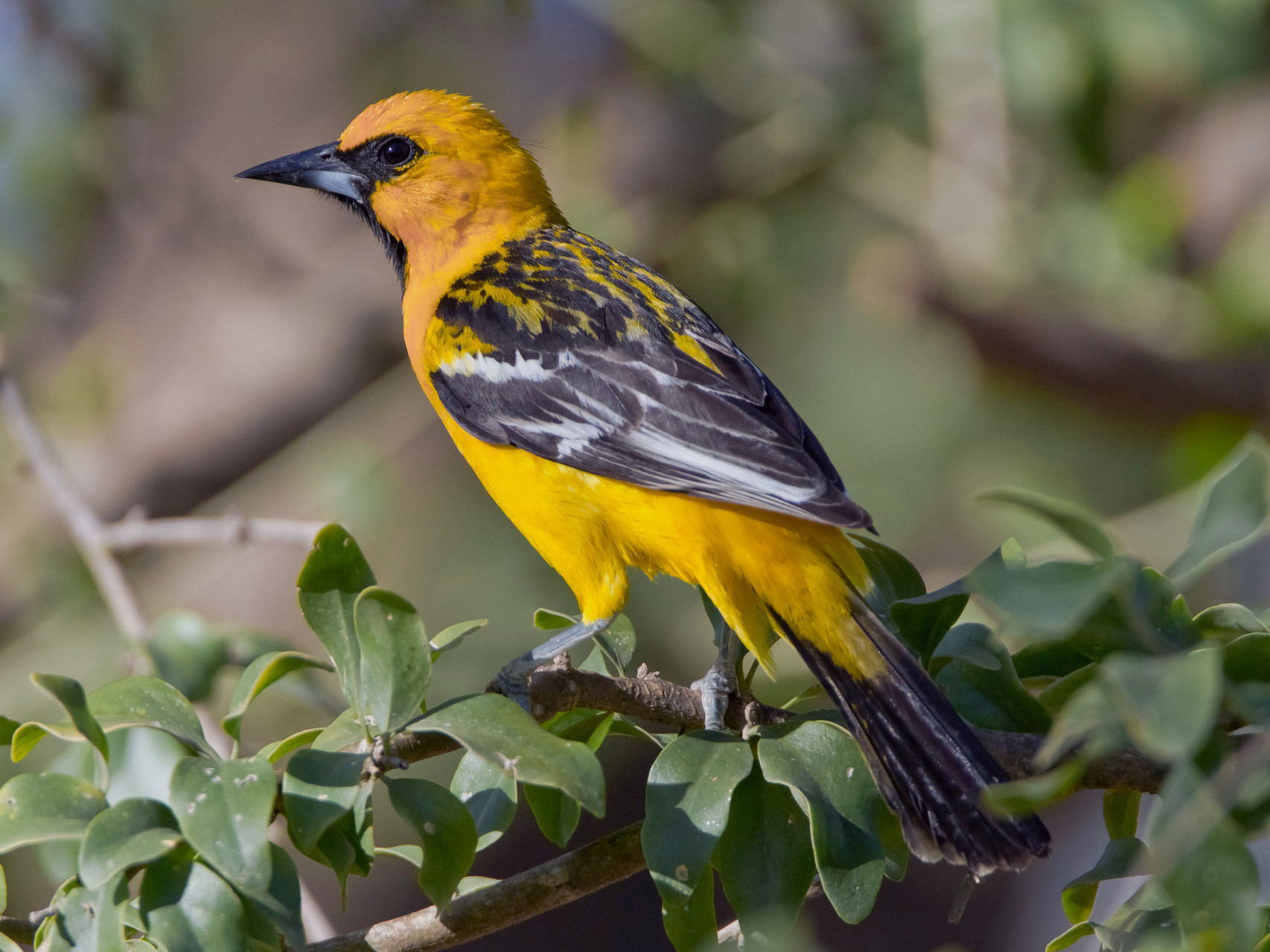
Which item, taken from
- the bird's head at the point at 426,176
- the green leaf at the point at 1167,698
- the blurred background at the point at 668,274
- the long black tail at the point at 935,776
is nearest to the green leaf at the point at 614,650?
the long black tail at the point at 935,776

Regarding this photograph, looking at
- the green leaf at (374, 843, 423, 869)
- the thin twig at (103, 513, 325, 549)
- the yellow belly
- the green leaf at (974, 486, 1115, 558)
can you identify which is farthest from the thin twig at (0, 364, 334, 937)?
the green leaf at (974, 486, 1115, 558)

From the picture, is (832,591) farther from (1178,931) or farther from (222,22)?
(222,22)

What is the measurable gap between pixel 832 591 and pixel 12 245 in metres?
4.21

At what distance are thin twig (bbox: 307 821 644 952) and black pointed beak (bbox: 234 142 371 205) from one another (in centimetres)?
237

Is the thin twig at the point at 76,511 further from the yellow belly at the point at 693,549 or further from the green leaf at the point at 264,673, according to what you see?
the green leaf at the point at 264,673

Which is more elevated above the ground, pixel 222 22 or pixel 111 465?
pixel 222 22

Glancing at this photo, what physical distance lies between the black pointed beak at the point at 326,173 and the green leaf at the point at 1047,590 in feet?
9.20

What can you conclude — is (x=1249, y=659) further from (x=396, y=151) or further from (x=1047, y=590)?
(x=396, y=151)

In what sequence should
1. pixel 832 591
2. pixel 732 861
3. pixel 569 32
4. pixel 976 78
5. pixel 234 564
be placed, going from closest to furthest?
1. pixel 732 861
2. pixel 832 591
3. pixel 976 78
4. pixel 234 564
5. pixel 569 32

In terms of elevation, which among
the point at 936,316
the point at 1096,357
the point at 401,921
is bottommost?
the point at 1096,357

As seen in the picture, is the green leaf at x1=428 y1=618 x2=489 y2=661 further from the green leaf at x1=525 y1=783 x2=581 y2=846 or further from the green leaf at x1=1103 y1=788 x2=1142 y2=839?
the green leaf at x1=1103 y1=788 x2=1142 y2=839

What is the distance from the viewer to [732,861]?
5.17ft

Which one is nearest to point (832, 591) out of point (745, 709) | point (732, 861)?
point (745, 709)

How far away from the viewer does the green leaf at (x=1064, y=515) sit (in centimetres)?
109
